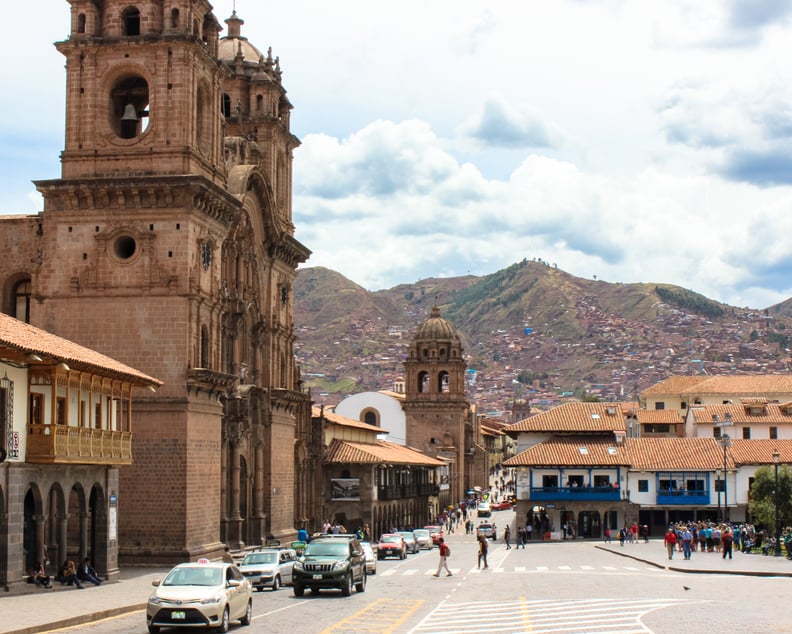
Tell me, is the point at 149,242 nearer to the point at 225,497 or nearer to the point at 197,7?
the point at 197,7

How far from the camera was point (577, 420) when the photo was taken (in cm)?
8588

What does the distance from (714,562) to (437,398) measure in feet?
238

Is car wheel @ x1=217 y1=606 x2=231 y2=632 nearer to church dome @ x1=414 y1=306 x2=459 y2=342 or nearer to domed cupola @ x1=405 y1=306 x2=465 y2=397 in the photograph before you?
domed cupola @ x1=405 y1=306 x2=465 y2=397

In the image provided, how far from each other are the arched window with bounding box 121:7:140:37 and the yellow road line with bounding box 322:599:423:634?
2552 cm

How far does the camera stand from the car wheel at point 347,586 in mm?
33969

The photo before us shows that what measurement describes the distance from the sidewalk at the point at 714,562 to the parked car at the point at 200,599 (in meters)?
22.3

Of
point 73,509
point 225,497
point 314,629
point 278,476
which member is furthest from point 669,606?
point 278,476

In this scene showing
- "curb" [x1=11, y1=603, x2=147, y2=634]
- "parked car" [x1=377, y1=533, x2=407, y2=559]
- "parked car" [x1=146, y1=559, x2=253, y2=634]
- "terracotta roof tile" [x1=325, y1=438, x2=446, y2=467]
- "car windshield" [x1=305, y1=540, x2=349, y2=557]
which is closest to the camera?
"curb" [x1=11, y1=603, x2=147, y2=634]

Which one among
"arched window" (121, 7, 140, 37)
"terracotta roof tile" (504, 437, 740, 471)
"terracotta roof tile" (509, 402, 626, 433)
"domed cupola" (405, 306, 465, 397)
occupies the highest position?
"arched window" (121, 7, 140, 37)

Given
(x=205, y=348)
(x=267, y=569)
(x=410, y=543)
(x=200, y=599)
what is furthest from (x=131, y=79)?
(x=200, y=599)

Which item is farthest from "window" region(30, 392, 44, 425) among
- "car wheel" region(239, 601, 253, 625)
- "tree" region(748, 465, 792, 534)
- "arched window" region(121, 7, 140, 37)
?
"tree" region(748, 465, 792, 534)

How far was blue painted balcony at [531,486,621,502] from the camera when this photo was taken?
3049 inches

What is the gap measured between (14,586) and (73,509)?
1273 cm

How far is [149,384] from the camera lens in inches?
1625
